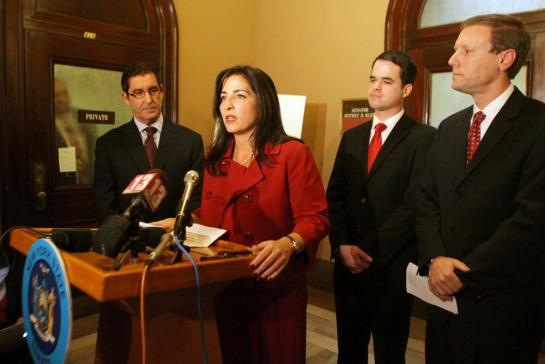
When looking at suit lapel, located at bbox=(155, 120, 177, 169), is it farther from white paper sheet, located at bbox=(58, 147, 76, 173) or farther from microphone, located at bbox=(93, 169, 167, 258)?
microphone, located at bbox=(93, 169, 167, 258)

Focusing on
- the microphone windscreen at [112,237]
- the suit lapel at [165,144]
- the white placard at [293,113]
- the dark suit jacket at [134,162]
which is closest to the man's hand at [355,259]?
the dark suit jacket at [134,162]

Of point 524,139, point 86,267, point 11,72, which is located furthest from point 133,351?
point 11,72

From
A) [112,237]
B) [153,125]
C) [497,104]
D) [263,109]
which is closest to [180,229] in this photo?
[112,237]

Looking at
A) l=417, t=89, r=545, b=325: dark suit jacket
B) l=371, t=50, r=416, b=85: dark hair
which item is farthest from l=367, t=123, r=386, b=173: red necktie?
l=417, t=89, r=545, b=325: dark suit jacket

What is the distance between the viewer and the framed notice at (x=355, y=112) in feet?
11.9

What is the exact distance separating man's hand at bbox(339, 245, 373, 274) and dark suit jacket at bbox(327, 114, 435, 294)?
30mm

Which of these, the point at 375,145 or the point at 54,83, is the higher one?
the point at 54,83

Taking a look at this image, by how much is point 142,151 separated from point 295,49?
2.24 meters

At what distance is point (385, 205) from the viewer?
2.05 metres

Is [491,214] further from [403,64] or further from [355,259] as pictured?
[403,64]

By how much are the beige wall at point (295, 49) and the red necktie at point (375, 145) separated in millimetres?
1606

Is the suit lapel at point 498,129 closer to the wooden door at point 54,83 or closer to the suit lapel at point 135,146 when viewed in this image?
the suit lapel at point 135,146

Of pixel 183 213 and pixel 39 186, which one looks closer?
pixel 183 213

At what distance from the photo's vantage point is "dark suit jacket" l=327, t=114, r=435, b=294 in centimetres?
199
